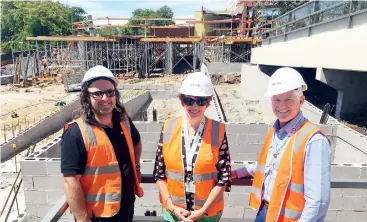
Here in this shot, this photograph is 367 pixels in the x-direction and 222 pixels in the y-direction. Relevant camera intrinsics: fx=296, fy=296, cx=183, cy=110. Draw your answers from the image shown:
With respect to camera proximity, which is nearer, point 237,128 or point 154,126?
point 237,128

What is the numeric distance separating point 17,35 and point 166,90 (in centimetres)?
3537

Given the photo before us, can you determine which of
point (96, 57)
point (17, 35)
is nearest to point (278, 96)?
point (96, 57)

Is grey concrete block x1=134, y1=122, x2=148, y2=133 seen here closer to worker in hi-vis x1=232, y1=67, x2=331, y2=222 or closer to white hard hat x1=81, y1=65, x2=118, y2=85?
white hard hat x1=81, y1=65, x2=118, y2=85

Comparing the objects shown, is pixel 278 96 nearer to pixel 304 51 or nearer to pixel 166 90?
pixel 304 51

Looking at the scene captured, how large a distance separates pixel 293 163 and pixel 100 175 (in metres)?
1.15

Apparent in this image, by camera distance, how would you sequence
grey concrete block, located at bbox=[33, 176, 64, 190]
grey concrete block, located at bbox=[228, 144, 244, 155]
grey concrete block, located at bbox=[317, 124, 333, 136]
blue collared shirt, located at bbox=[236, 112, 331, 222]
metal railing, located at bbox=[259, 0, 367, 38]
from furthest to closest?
1. grey concrete block, located at bbox=[228, 144, 244, 155]
2. metal railing, located at bbox=[259, 0, 367, 38]
3. grey concrete block, located at bbox=[317, 124, 333, 136]
4. grey concrete block, located at bbox=[33, 176, 64, 190]
5. blue collared shirt, located at bbox=[236, 112, 331, 222]

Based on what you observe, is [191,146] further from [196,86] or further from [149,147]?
[149,147]

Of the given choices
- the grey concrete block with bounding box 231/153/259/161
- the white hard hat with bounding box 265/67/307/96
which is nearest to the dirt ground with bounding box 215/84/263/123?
the grey concrete block with bounding box 231/153/259/161

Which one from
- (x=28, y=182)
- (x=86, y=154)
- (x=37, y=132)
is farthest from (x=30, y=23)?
(x=86, y=154)

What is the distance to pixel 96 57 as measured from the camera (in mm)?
24844

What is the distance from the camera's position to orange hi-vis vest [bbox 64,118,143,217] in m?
1.82

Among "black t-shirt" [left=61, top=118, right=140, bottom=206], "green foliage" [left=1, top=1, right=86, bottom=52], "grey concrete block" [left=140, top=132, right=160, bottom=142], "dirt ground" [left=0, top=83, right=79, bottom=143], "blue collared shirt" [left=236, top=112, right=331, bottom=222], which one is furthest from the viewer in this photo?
"green foliage" [left=1, top=1, right=86, bottom=52]

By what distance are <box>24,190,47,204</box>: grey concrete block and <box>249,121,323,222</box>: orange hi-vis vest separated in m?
A: 3.64

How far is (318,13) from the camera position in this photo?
8516mm
